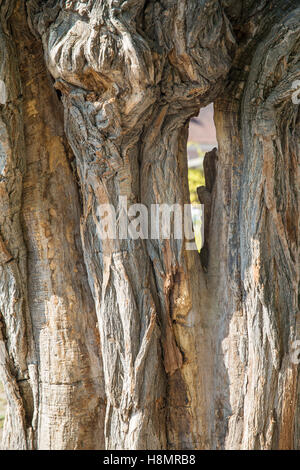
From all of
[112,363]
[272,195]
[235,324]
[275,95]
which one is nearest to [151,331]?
[112,363]

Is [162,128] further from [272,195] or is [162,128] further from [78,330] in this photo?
[78,330]

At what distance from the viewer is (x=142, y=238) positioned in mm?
2430

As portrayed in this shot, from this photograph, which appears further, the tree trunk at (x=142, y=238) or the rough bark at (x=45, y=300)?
the rough bark at (x=45, y=300)

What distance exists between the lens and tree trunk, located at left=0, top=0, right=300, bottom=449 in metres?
2.22

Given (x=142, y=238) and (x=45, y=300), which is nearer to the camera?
(x=142, y=238)

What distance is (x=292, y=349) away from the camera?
236 cm

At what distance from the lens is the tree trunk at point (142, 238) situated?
2223mm

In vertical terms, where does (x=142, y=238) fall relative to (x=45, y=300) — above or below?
above

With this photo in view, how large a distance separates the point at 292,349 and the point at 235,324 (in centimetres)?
26

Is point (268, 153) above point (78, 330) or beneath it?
above

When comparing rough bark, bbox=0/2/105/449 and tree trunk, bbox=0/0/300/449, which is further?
rough bark, bbox=0/2/105/449
